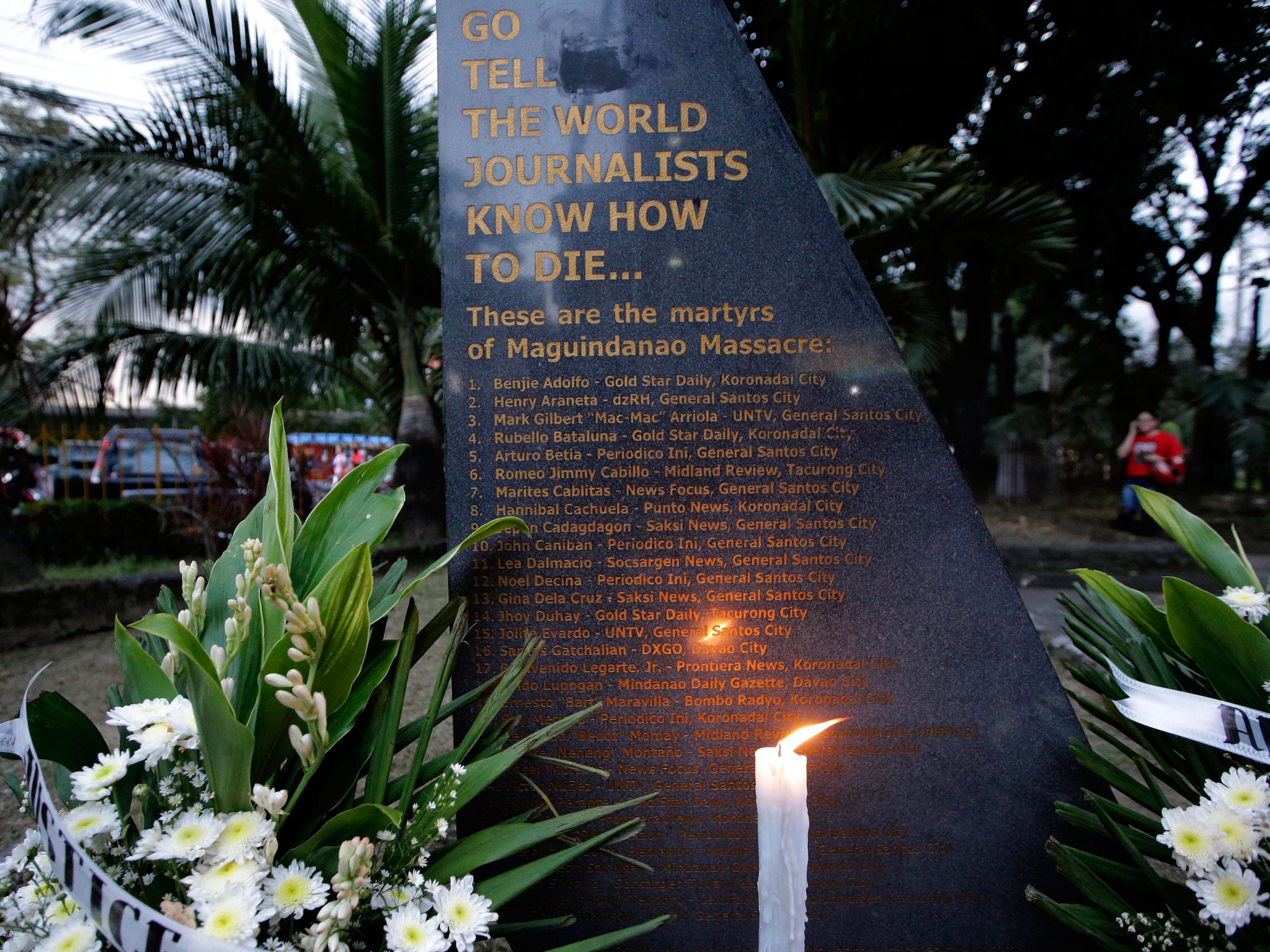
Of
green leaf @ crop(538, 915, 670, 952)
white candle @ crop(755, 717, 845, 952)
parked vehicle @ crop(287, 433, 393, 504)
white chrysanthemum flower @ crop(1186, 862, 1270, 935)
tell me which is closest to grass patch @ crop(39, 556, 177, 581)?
parked vehicle @ crop(287, 433, 393, 504)

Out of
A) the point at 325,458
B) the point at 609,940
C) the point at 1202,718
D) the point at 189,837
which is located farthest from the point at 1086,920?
the point at 325,458

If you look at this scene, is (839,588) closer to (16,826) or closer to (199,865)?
(199,865)

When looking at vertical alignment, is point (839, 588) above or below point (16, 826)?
above

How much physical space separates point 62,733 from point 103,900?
44cm

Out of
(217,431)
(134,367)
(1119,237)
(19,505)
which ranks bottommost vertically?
(19,505)

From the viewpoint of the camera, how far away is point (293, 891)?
121 cm

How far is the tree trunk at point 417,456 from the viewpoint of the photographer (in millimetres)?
6934

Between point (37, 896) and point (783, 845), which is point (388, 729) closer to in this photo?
point (37, 896)

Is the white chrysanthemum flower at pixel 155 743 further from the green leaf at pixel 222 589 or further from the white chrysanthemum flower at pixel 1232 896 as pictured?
the white chrysanthemum flower at pixel 1232 896

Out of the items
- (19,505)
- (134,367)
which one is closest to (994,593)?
(134,367)

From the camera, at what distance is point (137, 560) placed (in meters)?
6.85

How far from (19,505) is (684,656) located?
23.1 feet

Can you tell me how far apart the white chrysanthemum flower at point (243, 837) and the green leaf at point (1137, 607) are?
5.86ft

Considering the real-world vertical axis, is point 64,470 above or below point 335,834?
above
